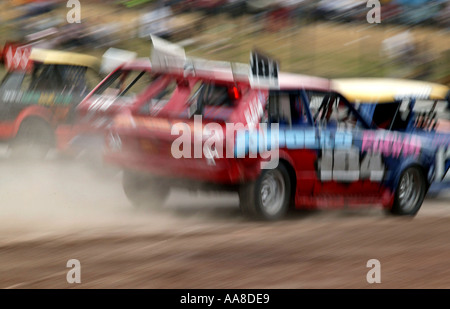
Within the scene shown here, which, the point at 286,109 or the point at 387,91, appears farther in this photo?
the point at 387,91

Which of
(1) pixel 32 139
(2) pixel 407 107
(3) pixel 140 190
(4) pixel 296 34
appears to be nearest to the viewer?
(3) pixel 140 190

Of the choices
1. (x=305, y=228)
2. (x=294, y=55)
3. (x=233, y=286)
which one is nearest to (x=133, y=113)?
(x=305, y=228)

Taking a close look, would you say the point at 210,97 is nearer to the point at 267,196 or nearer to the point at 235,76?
the point at 235,76

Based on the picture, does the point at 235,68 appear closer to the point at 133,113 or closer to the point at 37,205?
the point at 133,113

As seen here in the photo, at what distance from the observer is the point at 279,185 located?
788 cm

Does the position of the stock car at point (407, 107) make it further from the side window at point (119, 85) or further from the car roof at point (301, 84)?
the side window at point (119, 85)

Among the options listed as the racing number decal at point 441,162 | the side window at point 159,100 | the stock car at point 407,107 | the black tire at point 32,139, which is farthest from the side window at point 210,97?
the black tire at point 32,139

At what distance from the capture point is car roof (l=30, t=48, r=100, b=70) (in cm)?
1227

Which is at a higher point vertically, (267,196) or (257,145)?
(257,145)

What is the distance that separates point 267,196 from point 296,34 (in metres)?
11.6

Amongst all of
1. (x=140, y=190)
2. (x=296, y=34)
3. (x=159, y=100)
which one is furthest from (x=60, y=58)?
(x=296, y=34)

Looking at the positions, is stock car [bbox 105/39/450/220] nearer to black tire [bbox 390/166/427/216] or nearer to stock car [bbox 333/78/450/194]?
black tire [bbox 390/166/427/216]

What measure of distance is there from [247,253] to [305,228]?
138 centimetres

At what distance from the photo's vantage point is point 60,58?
12.5 meters
